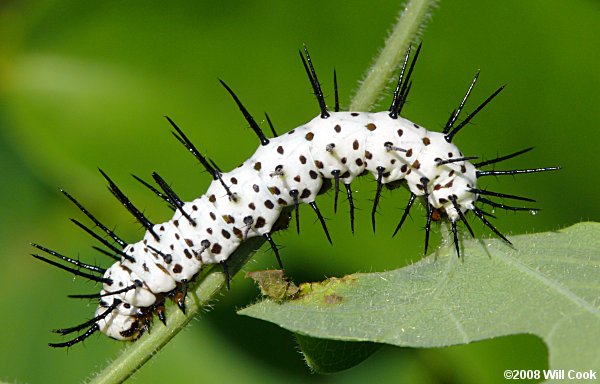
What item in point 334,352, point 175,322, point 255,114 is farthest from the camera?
point 255,114

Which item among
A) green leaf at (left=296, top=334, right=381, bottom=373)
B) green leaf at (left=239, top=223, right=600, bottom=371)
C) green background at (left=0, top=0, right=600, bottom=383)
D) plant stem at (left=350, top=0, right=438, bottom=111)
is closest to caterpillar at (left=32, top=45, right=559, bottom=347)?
plant stem at (left=350, top=0, right=438, bottom=111)

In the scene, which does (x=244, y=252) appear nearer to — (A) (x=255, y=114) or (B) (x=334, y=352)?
(B) (x=334, y=352)

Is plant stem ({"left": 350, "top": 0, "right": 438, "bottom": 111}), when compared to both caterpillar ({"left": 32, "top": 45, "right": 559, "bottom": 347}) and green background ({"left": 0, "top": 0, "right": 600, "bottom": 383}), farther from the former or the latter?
green background ({"left": 0, "top": 0, "right": 600, "bottom": 383})

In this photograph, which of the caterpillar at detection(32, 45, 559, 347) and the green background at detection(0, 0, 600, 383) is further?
the green background at detection(0, 0, 600, 383)

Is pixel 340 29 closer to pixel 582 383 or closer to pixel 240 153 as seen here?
pixel 240 153

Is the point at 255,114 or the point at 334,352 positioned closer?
the point at 334,352

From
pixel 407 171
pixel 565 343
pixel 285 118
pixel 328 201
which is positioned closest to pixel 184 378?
pixel 328 201

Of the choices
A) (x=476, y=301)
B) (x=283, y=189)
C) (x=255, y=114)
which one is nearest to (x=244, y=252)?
(x=283, y=189)
